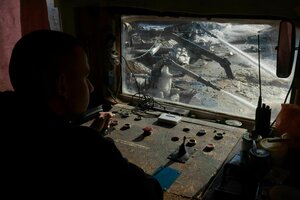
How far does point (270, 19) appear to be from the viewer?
1381 millimetres

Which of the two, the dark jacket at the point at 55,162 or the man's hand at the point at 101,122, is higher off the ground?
the dark jacket at the point at 55,162

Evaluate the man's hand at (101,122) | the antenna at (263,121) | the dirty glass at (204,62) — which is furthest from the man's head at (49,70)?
the dirty glass at (204,62)

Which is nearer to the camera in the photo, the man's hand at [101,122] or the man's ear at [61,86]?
the man's ear at [61,86]

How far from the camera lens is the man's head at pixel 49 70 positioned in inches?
27.5

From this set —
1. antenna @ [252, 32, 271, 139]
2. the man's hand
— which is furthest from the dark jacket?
antenna @ [252, 32, 271, 139]

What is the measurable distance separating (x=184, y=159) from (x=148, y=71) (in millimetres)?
817

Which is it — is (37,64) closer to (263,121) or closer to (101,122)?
(101,122)

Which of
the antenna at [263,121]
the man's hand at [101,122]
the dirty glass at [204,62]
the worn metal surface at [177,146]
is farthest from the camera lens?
the dirty glass at [204,62]

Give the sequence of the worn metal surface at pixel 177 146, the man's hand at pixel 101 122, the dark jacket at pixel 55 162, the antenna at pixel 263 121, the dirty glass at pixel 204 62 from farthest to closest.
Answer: the dirty glass at pixel 204 62 → the man's hand at pixel 101 122 → the antenna at pixel 263 121 → the worn metal surface at pixel 177 146 → the dark jacket at pixel 55 162

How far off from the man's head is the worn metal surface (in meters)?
0.50

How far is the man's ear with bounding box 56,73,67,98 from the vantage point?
2.35 feet

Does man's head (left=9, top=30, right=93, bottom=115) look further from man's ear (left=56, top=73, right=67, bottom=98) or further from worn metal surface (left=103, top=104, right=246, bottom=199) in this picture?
worn metal surface (left=103, top=104, right=246, bottom=199)

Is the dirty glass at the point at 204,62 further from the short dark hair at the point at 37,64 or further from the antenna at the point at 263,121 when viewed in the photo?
the short dark hair at the point at 37,64

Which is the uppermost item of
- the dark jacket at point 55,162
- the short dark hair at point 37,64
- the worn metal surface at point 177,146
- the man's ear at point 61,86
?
the short dark hair at point 37,64
